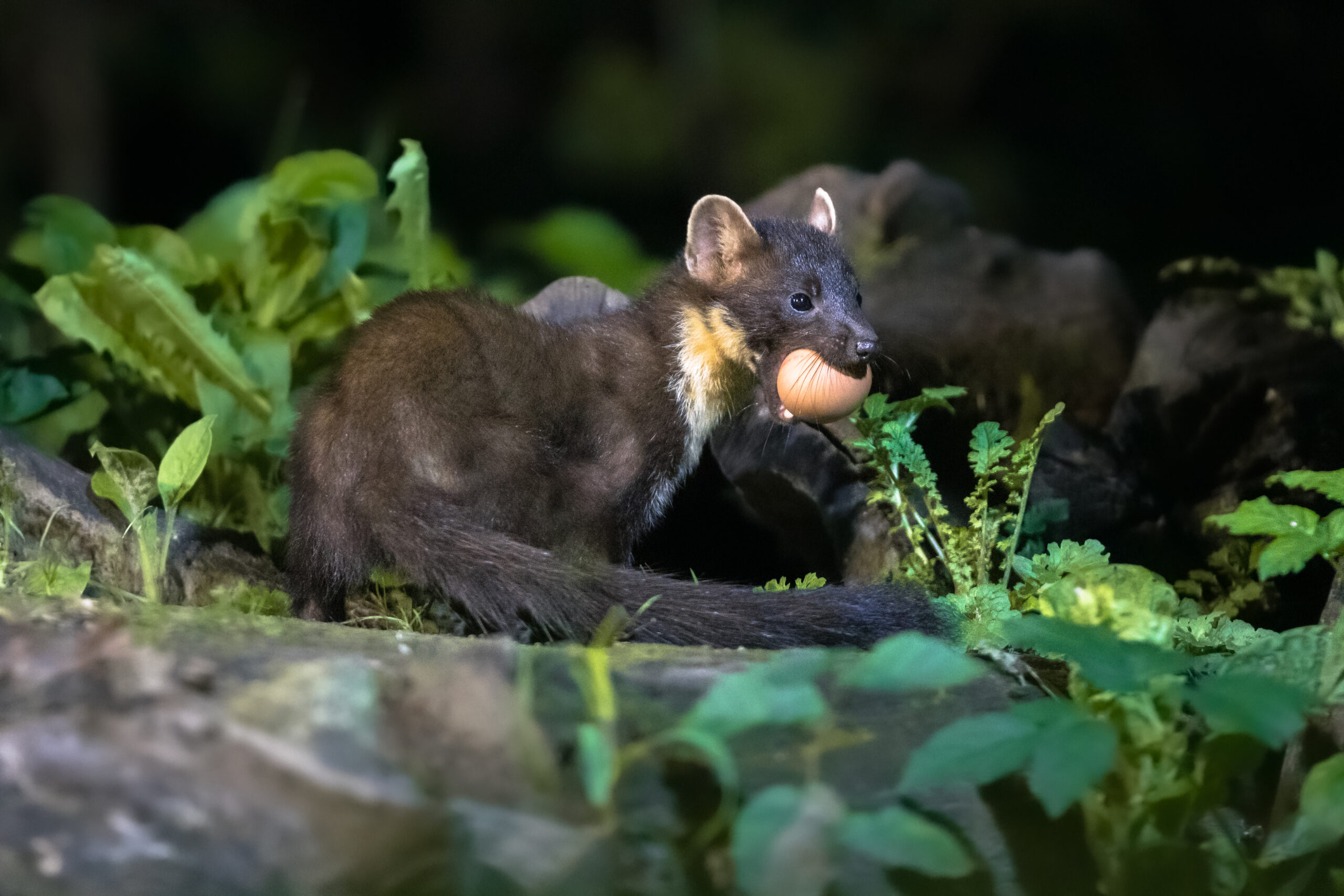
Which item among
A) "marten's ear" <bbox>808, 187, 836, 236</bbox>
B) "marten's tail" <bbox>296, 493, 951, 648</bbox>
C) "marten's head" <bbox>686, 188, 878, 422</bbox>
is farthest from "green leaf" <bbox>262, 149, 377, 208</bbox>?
"marten's tail" <bbox>296, 493, 951, 648</bbox>

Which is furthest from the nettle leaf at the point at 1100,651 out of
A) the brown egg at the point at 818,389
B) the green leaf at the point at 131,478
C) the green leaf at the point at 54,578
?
the green leaf at the point at 131,478

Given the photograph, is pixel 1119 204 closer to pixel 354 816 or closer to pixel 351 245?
pixel 351 245

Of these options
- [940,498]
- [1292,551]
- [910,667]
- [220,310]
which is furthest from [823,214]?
[910,667]

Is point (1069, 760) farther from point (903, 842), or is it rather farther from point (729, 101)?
point (729, 101)

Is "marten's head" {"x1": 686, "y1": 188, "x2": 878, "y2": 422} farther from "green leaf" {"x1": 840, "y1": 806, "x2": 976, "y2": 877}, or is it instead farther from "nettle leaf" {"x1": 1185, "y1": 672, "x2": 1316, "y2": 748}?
"green leaf" {"x1": 840, "y1": 806, "x2": 976, "y2": 877}

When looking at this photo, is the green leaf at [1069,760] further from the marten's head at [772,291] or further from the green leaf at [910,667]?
the marten's head at [772,291]

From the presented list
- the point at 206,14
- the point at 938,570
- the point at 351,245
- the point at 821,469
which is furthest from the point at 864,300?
the point at 206,14
